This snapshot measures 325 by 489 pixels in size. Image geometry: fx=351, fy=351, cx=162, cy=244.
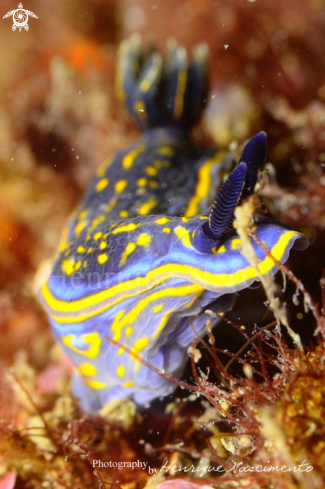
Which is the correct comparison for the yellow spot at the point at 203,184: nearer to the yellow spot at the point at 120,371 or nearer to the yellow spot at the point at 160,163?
the yellow spot at the point at 160,163

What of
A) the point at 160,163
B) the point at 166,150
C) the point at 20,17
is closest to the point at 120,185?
the point at 160,163

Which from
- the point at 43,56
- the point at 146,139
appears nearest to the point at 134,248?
the point at 146,139

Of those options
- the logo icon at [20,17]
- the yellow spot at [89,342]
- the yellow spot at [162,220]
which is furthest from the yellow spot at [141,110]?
the yellow spot at [89,342]

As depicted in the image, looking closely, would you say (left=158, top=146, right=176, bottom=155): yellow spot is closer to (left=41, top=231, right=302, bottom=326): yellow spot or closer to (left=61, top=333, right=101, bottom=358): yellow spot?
(left=41, top=231, right=302, bottom=326): yellow spot

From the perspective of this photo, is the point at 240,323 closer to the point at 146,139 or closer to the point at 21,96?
the point at 146,139

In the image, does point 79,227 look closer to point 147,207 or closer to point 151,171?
point 147,207

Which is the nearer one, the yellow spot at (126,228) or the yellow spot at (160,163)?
the yellow spot at (126,228)
